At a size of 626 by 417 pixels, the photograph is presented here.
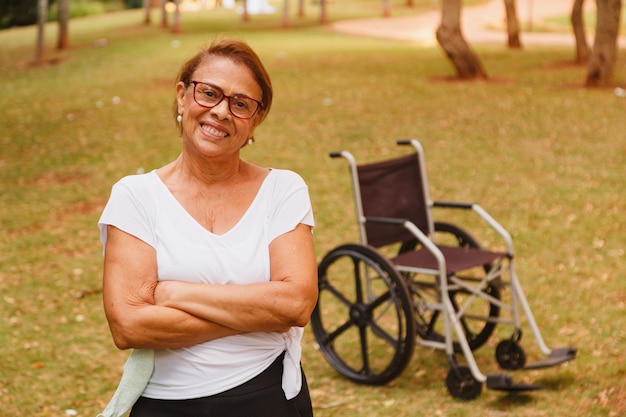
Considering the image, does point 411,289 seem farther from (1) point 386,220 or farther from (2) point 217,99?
(2) point 217,99

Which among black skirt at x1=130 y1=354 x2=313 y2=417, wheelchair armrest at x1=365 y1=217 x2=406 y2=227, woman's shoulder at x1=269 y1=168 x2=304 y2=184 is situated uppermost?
woman's shoulder at x1=269 y1=168 x2=304 y2=184

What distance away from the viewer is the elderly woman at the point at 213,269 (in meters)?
2.66

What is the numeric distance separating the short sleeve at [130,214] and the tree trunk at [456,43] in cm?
1515

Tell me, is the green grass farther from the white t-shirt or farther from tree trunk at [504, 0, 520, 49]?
tree trunk at [504, 0, 520, 49]

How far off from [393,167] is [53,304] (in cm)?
322

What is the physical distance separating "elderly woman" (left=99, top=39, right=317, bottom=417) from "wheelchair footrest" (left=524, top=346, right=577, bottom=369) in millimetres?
2864

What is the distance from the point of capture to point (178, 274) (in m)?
2.70

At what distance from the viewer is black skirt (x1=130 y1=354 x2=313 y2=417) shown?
2.66 metres

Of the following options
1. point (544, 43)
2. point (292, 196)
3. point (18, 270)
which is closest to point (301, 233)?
point (292, 196)

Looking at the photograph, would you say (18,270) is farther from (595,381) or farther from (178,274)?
(178,274)

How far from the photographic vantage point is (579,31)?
19188mm

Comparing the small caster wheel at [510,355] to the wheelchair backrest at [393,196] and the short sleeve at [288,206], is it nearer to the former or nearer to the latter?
the wheelchair backrest at [393,196]

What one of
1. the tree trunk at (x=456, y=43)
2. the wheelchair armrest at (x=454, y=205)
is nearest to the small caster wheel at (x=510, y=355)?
the wheelchair armrest at (x=454, y=205)

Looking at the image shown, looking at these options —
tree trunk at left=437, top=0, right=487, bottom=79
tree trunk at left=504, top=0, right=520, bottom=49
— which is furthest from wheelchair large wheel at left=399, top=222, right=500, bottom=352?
tree trunk at left=504, top=0, right=520, bottom=49
